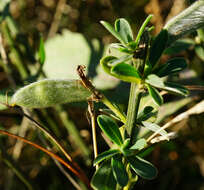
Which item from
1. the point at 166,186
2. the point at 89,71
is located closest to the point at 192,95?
the point at 89,71

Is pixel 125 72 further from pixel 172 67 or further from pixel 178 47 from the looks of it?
pixel 178 47

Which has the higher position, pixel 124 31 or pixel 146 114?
pixel 124 31

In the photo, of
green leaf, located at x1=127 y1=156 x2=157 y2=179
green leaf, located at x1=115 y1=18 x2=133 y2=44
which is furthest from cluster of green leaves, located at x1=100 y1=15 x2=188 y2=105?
green leaf, located at x1=127 y1=156 x2=157 y2=179

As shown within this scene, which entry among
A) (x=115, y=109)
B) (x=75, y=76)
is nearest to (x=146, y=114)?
(x=115, y=109)

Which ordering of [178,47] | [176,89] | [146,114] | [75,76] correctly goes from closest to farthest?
[176,89] < [146,114] < [178,47] < [75,76]

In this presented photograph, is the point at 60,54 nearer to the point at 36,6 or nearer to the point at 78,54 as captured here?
the point at 78,54

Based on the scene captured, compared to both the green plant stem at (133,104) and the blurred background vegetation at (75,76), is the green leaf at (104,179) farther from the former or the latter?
the blurred background vegetation at (75,76)

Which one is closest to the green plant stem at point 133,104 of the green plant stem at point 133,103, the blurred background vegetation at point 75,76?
the green plant stem at point 133,103
